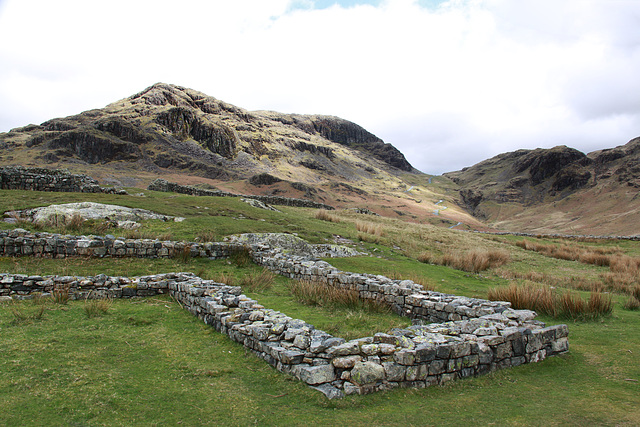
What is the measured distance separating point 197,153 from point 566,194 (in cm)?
9442

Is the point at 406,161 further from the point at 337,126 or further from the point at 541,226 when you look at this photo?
the point at 541,226

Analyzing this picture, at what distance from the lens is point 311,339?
19.3 feet

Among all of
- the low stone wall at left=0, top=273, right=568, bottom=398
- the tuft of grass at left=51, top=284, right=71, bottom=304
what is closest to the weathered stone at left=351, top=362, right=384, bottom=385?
the low stone wall at left=0, top=273, right=568, bottom=398

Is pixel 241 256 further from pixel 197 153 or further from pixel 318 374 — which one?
pixel 197 153

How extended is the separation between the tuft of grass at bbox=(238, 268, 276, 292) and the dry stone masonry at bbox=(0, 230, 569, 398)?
5.25ft

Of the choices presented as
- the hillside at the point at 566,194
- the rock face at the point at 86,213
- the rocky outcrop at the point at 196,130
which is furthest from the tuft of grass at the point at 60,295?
the rocky outcrop at the point at 196,130

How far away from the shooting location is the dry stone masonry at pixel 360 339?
17.4 feet

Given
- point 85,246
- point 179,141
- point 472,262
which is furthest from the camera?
point 179,141

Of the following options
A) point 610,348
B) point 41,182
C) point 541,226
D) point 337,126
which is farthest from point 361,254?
point 337,126

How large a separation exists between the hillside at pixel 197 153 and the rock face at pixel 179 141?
19 cm

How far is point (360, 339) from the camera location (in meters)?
5.75

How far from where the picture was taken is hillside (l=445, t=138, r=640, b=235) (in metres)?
68.6

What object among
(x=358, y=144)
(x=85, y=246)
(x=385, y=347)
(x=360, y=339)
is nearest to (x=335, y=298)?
(x=360, y=339)

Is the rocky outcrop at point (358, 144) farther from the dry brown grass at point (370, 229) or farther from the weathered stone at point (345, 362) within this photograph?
the weathered stone at point (345, 362)
